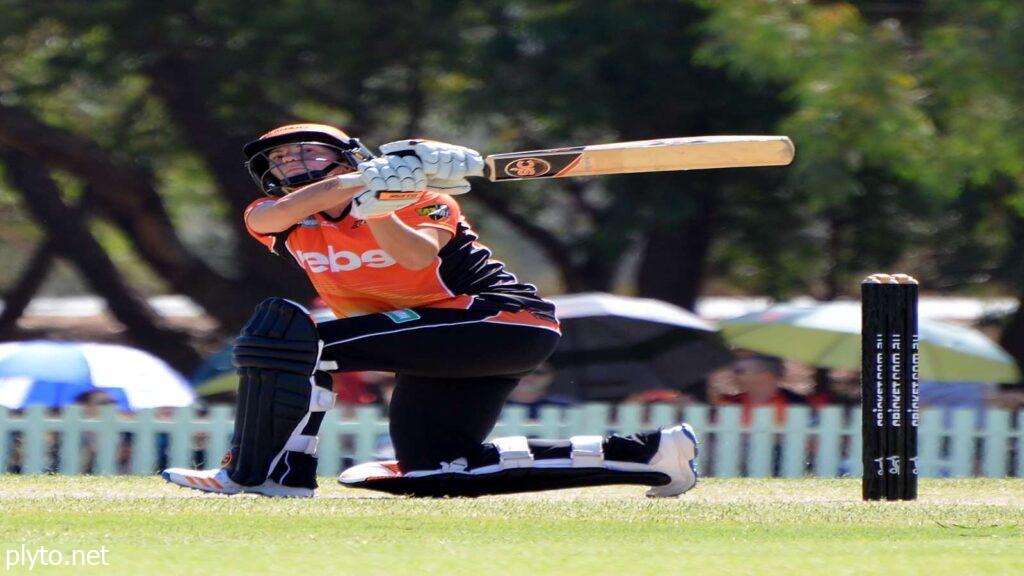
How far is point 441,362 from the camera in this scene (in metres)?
4.96

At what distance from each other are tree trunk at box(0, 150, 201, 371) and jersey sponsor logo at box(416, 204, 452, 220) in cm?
1111

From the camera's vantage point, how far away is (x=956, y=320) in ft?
69.6

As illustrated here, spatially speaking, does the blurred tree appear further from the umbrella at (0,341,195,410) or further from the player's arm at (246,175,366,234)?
the player's arm at (246,175,366,234)

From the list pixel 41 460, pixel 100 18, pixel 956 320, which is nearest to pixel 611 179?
pixel 100 18

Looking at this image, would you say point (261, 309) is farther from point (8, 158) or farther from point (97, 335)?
point (97, 335)

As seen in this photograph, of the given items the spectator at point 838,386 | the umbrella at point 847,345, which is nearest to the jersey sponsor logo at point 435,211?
the umbrella at point 847,345

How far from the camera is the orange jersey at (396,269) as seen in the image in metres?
4.96

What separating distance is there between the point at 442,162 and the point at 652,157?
0.71 m

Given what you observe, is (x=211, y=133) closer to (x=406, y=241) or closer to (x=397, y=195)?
(x=406, y=241)

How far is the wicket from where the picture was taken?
5102mm

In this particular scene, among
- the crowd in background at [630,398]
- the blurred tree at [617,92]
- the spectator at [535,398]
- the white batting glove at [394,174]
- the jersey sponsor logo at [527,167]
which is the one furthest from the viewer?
the blurred tree at [617,92]

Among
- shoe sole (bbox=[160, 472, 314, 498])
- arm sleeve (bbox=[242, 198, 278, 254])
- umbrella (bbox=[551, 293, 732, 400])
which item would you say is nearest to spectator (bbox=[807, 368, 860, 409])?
umbrella (bbox=[551, 293, 732, 400])

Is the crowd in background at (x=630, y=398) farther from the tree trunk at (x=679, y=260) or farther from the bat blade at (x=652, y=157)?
the bat blade at (x=652, y=157)

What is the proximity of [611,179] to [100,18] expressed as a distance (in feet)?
16.0
